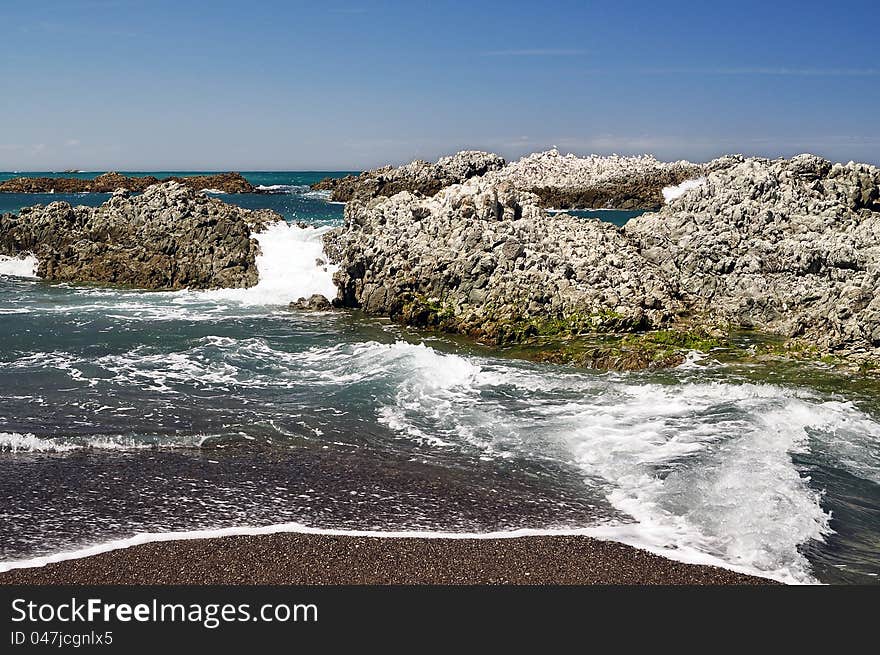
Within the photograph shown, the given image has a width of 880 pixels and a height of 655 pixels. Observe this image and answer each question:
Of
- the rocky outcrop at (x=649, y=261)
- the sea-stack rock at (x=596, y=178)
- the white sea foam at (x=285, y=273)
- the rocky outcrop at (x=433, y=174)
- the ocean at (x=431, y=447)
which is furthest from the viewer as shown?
the sea-stack rock at (x=596, y=178)

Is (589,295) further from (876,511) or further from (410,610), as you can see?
(410,610)

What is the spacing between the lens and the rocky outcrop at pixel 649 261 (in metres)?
27.0

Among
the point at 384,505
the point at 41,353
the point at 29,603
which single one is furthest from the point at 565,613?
the point at 41,353

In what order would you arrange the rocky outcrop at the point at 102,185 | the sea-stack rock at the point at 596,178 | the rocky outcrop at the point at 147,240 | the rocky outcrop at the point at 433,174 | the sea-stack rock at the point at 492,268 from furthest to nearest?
the rocky outcrop at the point at 102,185, the sea-stack rock at the point at 596,178, the rocky outcrop at the point at 433,174, the rocky outcrop at the point at 147,240, the sea-stack rock at the point at 492,268

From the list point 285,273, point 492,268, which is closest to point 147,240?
point 285,273

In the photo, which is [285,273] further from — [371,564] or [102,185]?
[102,185]

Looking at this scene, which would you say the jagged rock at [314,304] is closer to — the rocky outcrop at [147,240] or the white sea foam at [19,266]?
the rocky outcrop at [147,240]

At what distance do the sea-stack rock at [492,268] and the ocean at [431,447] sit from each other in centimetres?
311

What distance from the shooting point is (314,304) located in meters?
34.0

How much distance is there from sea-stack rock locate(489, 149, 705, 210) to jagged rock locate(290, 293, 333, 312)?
58639 mm

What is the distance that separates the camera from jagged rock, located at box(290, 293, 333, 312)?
33.8 m

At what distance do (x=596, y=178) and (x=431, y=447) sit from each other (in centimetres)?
9400

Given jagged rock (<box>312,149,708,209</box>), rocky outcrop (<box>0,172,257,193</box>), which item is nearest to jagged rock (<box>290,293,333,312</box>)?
jagged rock (<box>312,149,708,209</box>)

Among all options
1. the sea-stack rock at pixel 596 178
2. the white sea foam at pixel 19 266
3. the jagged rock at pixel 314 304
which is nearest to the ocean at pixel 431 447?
the jagged rock at pixel 314 304
